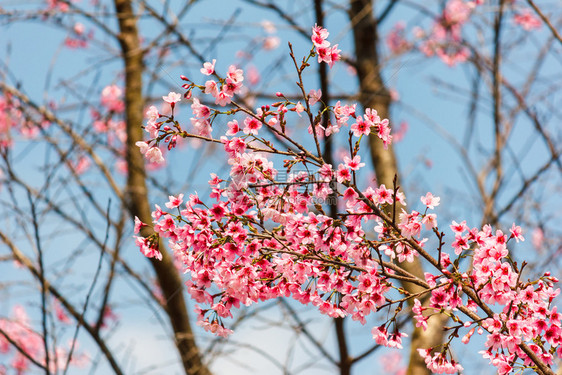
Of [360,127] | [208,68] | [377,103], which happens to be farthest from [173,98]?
[377,103]

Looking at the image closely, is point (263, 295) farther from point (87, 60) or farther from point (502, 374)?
point (87, 60)

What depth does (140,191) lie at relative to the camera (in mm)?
5141

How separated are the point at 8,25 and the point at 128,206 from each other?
2.17 meters

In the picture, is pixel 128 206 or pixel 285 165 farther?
pixel 128 206

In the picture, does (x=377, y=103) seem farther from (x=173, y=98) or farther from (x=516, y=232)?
(x=173, y=98)

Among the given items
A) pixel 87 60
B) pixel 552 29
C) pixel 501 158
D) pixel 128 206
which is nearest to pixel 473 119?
pixel 501 158

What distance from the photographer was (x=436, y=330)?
3.91 meters

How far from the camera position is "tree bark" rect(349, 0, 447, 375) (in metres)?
3.90

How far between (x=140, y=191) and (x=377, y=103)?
2.47m

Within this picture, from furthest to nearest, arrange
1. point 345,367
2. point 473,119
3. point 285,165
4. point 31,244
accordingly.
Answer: point 473,119
point 345,367
point 31,244
point 285,165

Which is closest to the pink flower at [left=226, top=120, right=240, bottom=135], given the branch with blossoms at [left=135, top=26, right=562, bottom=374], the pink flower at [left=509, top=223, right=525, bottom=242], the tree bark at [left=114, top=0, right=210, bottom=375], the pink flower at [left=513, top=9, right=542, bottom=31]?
the branch with blossoms at [left=135, top=26, right=562, bottom=374]

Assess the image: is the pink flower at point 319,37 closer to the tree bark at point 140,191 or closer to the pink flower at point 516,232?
the pink flower at point 516,232

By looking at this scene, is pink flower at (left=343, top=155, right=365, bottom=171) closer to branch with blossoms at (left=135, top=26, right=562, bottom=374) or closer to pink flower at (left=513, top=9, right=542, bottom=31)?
branch with blossoms at (left=135, top=26, right=562, bottom=374)

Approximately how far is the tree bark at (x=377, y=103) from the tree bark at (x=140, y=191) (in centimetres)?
185
